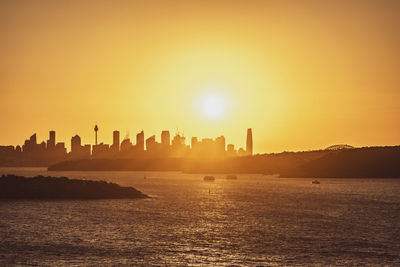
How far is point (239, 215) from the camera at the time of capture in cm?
8369

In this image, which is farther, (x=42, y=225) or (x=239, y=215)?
(x=239, y=215)

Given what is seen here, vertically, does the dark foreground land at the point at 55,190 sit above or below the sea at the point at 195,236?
above

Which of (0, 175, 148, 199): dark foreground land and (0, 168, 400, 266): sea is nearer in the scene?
(0, 168, 400, 266): sea

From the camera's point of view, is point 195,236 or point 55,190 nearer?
point 195,236

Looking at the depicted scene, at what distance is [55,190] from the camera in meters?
119

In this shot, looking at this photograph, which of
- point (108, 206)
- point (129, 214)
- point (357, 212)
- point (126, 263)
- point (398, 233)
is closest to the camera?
point (126, 263)

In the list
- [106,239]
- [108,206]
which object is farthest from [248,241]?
[108,206]

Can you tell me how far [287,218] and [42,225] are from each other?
36523 millimetres

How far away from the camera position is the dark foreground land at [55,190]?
115812 mm

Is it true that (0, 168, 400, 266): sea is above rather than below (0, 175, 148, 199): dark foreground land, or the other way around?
below

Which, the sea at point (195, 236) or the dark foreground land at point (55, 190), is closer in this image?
the sea at point (195, 236)

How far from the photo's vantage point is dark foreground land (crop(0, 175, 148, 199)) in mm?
115812

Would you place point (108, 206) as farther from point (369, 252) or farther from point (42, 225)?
point (369, 252)

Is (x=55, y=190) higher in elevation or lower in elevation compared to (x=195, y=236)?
higher
